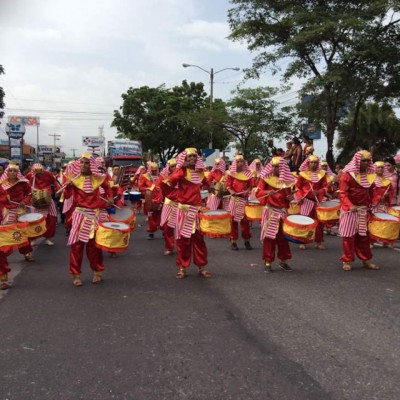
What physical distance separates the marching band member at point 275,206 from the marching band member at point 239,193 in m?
2.14

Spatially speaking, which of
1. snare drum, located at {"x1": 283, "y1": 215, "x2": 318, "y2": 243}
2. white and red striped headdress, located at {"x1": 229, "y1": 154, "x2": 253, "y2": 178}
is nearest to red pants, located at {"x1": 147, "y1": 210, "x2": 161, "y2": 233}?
white and red striped headdress, located at {"x1": 229, "y1": 154, "x2": 253, "y2": 178}

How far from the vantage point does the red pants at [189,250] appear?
693 cm

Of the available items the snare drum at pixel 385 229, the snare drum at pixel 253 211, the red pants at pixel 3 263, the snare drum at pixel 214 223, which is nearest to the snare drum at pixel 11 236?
the red pants at pixel 3 263

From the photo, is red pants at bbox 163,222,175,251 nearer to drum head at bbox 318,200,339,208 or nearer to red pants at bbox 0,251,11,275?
drum head at bbox 318,200,339,208

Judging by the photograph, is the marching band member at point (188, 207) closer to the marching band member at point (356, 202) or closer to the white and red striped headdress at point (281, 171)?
the white and red striped headdress at point (281, 171)

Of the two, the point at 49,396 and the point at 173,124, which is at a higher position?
the point at 173,124

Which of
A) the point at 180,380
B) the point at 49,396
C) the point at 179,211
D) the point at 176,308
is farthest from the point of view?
the point at 179,211

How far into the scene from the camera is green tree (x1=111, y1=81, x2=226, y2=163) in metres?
41.0

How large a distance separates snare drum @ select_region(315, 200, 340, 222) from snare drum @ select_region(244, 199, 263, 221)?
3.66 feet

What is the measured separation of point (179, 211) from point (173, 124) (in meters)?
34.9

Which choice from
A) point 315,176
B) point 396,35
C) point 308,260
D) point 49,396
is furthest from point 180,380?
point 396,35

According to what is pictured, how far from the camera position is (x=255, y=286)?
6469 mm

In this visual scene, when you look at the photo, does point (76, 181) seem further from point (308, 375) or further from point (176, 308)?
point (308, 375)

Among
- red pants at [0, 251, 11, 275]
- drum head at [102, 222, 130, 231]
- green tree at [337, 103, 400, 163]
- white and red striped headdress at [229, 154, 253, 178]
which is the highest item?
green tree at [337, 103, 400, 163]
